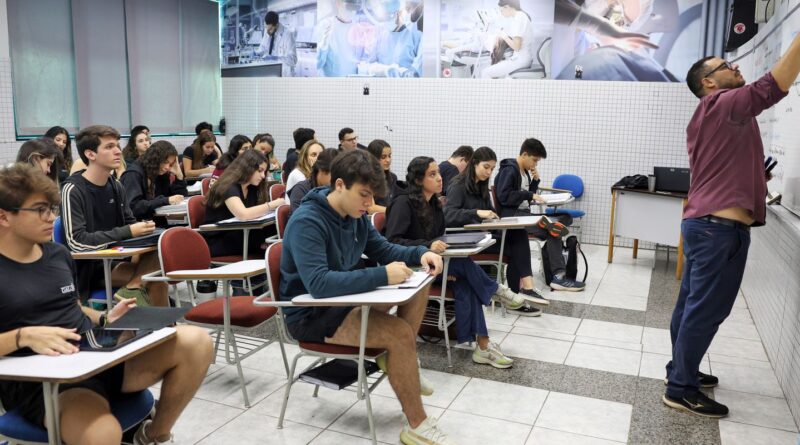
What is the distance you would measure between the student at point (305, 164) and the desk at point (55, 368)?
10.8 ft

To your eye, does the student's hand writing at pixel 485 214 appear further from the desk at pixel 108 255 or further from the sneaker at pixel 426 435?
the desk at pixel 108 255

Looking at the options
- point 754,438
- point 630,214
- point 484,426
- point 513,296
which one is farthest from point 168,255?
point 630,214

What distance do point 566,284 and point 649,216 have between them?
1.36m

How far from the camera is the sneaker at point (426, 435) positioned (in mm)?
2715

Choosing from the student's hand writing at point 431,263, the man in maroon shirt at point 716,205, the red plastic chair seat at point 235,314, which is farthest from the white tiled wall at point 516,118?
the red plastic chair seat at point 235,314

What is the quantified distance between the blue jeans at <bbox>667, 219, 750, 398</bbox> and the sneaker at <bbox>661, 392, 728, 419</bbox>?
29 mm

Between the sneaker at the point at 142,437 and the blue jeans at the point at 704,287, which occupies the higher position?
the blue jeans at the point at 704,287

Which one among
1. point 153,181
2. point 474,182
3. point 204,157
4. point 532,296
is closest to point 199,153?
point 204,157

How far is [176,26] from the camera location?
28.9 feet

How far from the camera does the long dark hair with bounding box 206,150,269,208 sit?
4.45m

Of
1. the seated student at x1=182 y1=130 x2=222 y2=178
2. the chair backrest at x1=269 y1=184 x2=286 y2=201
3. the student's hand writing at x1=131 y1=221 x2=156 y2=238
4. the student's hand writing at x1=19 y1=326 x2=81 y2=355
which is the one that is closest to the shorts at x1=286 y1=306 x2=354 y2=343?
the student's hand writing at x1=19 y1=326 x2=81 y2=355

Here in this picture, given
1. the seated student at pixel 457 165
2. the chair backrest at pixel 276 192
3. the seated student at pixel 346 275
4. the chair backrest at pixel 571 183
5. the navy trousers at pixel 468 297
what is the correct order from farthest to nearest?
1. the chair backrest at pixel 571 183
2. the seated student at pixel 457 165
3. the chair backrest at pixel 276 192
4. the navy trousers at pixel 468 297
5. the seated student at pixel 346 275

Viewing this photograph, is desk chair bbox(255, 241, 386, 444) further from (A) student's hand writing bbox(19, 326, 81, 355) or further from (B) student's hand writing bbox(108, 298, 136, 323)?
(A) student's hand writing bbox(19, 326, 81, 355)

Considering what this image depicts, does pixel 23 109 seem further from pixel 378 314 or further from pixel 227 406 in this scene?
pixel 378 314
